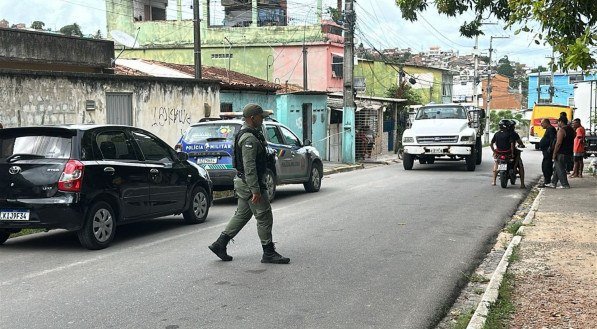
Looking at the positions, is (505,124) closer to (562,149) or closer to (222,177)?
(562,149)

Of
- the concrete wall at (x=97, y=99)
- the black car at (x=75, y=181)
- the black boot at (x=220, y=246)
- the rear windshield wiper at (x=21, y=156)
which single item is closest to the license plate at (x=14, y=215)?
the black car at (x=75, y=181)

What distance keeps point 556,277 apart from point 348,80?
19.6 m

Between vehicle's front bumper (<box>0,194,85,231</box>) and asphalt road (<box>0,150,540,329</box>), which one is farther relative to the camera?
vehicle's front bumper (<box>0,194,85,231</box>)

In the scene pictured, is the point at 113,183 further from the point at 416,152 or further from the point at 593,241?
the point at 416,152

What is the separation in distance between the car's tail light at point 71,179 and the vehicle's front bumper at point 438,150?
15312mm

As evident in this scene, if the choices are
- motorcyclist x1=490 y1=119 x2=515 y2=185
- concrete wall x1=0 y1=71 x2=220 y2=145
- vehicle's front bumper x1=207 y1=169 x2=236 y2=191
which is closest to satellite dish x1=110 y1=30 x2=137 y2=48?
concrete wall x1=0 y1=71 x2=220 y2=145

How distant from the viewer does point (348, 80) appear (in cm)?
2617

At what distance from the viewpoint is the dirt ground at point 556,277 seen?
5695mm

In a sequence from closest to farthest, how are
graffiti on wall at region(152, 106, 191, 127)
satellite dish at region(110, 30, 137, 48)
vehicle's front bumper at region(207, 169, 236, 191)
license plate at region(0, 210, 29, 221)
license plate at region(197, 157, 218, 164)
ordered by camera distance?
license plate at region(0, 210, 29, 221)
vehicle's front bumper at region(207, 169, 236, 191)
license plate at region(197, 157, 218, 164)
graffiti on wall at region(152, 106, 191, 127)
satellite dish at region(110, 30, 137, 48)

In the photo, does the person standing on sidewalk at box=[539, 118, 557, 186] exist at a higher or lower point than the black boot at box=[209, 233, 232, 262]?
higher

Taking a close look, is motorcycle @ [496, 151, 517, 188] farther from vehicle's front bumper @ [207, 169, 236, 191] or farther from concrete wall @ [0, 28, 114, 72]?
concrete wall @ [0, 28, 114, 72]

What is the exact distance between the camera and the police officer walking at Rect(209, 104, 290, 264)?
7.34 m

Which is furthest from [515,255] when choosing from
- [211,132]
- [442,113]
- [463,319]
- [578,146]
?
[442,113]

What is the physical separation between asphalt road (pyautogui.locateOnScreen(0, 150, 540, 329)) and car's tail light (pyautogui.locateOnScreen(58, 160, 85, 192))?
2.79ft
